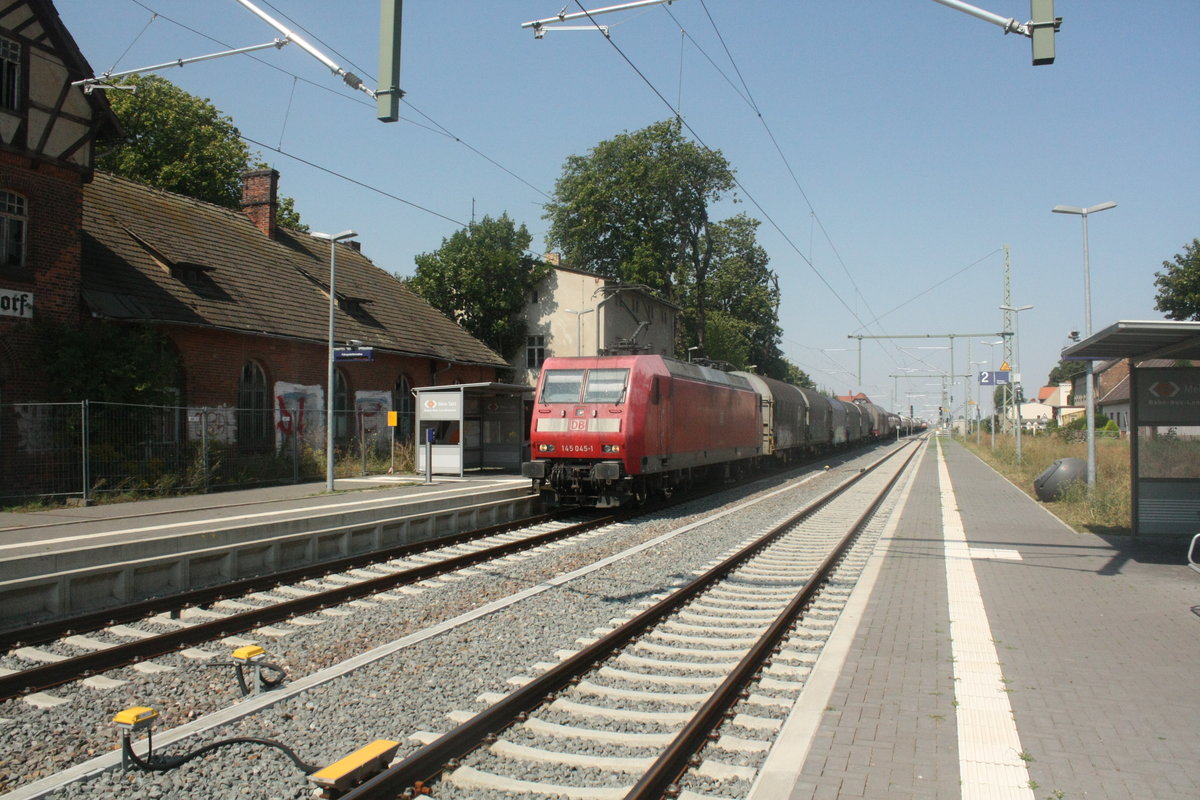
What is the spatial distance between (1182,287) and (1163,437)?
1478 inches

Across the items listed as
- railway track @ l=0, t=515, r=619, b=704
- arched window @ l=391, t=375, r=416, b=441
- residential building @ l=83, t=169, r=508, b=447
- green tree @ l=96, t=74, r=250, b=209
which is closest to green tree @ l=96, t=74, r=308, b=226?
green tree @ l=96, t=74, r=250, b=209

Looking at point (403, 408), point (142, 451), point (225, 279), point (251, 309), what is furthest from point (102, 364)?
point (403, 408)

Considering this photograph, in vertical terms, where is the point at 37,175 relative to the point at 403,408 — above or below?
above

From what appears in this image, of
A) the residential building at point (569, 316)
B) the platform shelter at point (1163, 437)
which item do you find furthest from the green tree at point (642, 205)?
the platform shelter at point (1163, 437)

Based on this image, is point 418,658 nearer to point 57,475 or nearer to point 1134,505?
point 1134,505

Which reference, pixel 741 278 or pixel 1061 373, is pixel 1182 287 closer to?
pixel 741 278

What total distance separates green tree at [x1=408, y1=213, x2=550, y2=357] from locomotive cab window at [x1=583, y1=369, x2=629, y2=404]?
2698cm

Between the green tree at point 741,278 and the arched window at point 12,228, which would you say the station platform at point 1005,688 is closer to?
the arched window at point 12,228

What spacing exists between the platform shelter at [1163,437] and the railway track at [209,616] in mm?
8842

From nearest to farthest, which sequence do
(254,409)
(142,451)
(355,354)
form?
(142,451) < (355,354) < (254,409)

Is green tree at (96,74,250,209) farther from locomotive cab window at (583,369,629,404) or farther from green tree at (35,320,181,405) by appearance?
locomotive cab window at (583,369,629,404)

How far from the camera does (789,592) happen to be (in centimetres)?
968

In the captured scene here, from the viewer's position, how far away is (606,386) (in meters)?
16.4

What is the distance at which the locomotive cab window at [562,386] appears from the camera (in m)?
16.7
